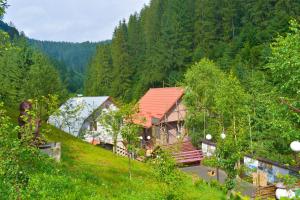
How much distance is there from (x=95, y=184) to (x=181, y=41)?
71703 millimetres

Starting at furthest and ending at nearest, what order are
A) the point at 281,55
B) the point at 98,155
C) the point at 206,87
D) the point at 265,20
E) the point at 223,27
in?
1. the point at 223,27
2. the point at 265,20
3. the point at 206,87
4. the point at 98,155
5. the point at 281,55

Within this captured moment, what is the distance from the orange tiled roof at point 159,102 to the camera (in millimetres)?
52656

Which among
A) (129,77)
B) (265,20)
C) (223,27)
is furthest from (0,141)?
(129,77)

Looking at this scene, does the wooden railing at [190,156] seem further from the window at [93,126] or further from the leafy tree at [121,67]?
the leafy tree at [121,67]

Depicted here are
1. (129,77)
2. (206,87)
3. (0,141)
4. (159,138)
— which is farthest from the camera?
(129,77)

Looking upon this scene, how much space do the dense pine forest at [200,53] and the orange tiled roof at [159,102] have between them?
214 centimetres

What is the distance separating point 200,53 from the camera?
79.1 m

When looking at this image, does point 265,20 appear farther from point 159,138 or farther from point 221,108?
point 221,108

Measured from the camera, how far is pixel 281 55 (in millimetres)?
25781

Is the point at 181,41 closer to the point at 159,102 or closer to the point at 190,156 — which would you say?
the point at 159,102

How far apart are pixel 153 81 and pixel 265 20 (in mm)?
27031

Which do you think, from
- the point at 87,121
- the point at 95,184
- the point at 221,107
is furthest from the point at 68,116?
the point at 95,184

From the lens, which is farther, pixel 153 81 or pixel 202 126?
pixel 153 81

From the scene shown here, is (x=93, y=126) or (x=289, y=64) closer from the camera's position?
(x=289, y=64)
